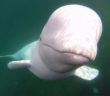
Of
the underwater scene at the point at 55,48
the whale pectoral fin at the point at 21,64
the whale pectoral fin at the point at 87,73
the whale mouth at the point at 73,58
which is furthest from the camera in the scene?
the whale pectoral fin at the point at 87,73

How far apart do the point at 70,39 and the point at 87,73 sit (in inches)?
98.1

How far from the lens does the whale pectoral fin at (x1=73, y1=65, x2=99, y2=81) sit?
6943 mm

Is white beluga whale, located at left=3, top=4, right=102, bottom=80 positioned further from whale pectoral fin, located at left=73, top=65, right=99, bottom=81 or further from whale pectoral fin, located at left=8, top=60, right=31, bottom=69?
whale pectoral fin, located at left=73, top=65, right=99, bottom=81

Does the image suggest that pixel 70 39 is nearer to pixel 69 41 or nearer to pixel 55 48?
pixel 69 41

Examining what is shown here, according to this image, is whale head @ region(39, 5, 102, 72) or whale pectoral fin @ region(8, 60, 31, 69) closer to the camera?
whale head @ region(39, 5, 102, 72)

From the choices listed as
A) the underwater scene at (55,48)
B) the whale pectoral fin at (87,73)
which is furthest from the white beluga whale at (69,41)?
the whale pectoral fin at (87,73)

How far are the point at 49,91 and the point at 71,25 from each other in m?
2.80

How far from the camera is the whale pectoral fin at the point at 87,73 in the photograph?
694cm

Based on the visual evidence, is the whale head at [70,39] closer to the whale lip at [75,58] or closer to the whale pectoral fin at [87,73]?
the whale lip at [75,58]

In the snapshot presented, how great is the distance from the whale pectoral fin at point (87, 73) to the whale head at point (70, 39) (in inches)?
54.0

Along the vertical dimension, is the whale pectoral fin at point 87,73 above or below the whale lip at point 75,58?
below

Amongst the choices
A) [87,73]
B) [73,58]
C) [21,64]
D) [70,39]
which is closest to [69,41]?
[70,39]

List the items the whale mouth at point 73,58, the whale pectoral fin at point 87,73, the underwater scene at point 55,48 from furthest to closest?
the whale pectoral fin at point 87,73 → the underwater scene at point 55,48 → the whale mouth at point 73,58

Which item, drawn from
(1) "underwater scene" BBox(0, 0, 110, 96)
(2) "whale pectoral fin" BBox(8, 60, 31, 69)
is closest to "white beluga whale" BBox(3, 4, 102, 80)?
(1) "underwater scene" BBox(0, 0, 110, 96)
